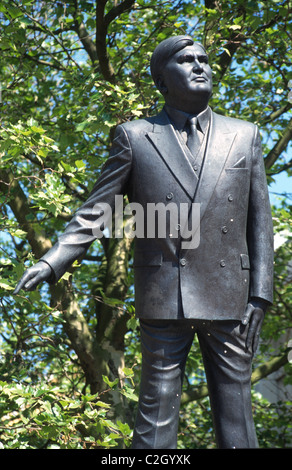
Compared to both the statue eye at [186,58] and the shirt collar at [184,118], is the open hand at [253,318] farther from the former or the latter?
the statue eye at [186,58]

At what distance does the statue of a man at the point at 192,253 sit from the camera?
391cm

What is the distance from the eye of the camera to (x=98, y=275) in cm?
938

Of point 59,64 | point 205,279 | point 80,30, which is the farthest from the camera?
point 80,30

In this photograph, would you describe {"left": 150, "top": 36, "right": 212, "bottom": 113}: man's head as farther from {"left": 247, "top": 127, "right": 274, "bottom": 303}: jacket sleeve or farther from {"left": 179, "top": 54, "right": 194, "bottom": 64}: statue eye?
{"left": 247, "top": 127, "right": 274, "bottom": 303}: jacket sleeve

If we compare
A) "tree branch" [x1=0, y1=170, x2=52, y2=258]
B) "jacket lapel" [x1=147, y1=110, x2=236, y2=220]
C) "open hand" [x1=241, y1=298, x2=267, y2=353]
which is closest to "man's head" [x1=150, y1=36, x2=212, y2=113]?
"jacket lapel" [x1=147, y1=110, x2=236, y2=220]

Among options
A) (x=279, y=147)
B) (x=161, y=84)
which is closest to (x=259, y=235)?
(x=161, y=84)

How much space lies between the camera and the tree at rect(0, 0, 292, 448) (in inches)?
263

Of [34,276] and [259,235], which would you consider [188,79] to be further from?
[34,276]

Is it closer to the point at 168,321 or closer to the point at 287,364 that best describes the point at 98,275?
the point at 287,364

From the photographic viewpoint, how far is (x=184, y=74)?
13.5 ft

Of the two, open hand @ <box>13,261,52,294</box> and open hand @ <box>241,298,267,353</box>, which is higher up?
open hand @ <box>13,261,52,294</box>

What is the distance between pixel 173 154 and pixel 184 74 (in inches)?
16.7

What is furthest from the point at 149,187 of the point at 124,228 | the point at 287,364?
the point at 287,364

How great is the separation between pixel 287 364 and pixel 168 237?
578 centimetres
